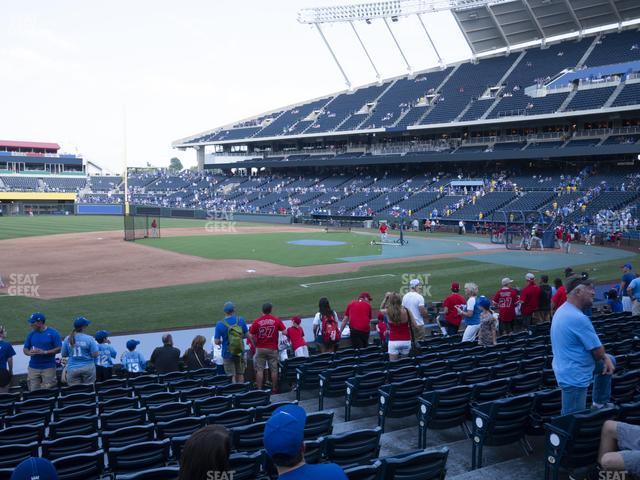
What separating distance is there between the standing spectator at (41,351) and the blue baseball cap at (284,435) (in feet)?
27.3

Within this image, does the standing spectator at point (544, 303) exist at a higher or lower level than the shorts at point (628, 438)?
lower

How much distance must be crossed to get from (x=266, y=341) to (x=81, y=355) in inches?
135

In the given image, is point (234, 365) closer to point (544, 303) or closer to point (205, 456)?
point (205, 456)

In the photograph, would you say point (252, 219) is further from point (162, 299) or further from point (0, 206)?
point (162, 299)

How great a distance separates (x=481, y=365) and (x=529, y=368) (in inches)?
31.3

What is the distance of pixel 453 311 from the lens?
12883 millimetres

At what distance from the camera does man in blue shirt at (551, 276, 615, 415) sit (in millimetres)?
5400

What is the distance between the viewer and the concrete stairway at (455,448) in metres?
5.75

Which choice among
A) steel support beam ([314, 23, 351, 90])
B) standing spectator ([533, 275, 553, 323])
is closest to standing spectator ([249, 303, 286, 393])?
standing spectator ([533, 275, 553, 323])

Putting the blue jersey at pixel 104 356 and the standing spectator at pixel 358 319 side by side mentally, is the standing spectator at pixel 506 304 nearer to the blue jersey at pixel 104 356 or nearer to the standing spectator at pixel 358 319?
the standing spectator at pixel 358 319

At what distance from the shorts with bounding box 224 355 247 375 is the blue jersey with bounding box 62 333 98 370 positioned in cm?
252

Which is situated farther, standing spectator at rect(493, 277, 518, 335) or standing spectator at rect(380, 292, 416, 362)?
standing spectator at rect(493, 277, 518, 335)

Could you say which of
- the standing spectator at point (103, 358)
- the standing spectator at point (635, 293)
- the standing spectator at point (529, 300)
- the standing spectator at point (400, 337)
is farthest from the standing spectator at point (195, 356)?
the standing spectator at point (635, 293)

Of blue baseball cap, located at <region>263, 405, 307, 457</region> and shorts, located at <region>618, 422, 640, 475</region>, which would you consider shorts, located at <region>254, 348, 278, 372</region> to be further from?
blue baseball cap, located at <region>263, 405, 307, 457</region>
